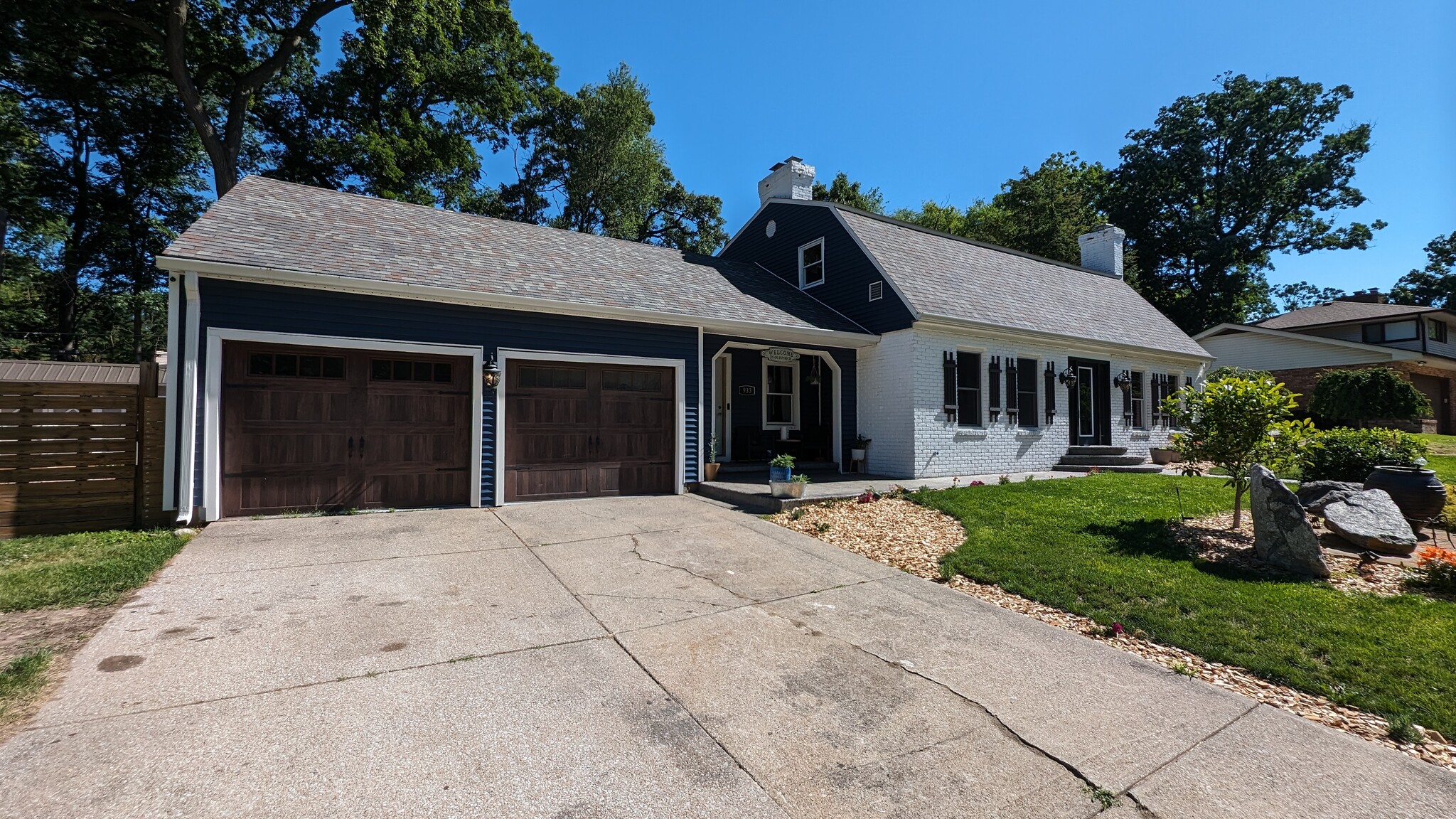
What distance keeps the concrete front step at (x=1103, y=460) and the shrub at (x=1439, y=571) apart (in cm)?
865

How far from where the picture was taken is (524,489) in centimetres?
894

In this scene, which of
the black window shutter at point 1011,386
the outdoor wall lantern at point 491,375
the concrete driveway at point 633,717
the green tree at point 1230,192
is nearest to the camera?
the concrete driveway at point 633,717

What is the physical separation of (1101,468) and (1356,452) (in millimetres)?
5672

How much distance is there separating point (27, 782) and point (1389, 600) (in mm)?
8343

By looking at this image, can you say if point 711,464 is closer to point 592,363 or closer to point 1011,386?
point 592,363

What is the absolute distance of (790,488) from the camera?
8.68m

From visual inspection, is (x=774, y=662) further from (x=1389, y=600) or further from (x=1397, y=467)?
(x=1397, y=467)

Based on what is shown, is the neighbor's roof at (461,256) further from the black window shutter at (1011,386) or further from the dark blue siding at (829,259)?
the black window shutter at (1011,386)

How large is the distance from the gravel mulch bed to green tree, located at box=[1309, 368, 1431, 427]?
14.8 m

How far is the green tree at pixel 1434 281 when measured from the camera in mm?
39312

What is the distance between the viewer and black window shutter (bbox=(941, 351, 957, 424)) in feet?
38.9

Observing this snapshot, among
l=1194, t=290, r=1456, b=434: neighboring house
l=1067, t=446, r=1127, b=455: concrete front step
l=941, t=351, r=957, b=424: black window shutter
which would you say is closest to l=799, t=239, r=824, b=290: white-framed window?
l=941, t=351, r=957, b=424: black window shutter

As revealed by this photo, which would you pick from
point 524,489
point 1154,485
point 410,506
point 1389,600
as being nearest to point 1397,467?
point 1154,485

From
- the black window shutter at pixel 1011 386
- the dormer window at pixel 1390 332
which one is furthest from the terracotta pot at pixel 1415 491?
the dormer window at pixel 1390 332
